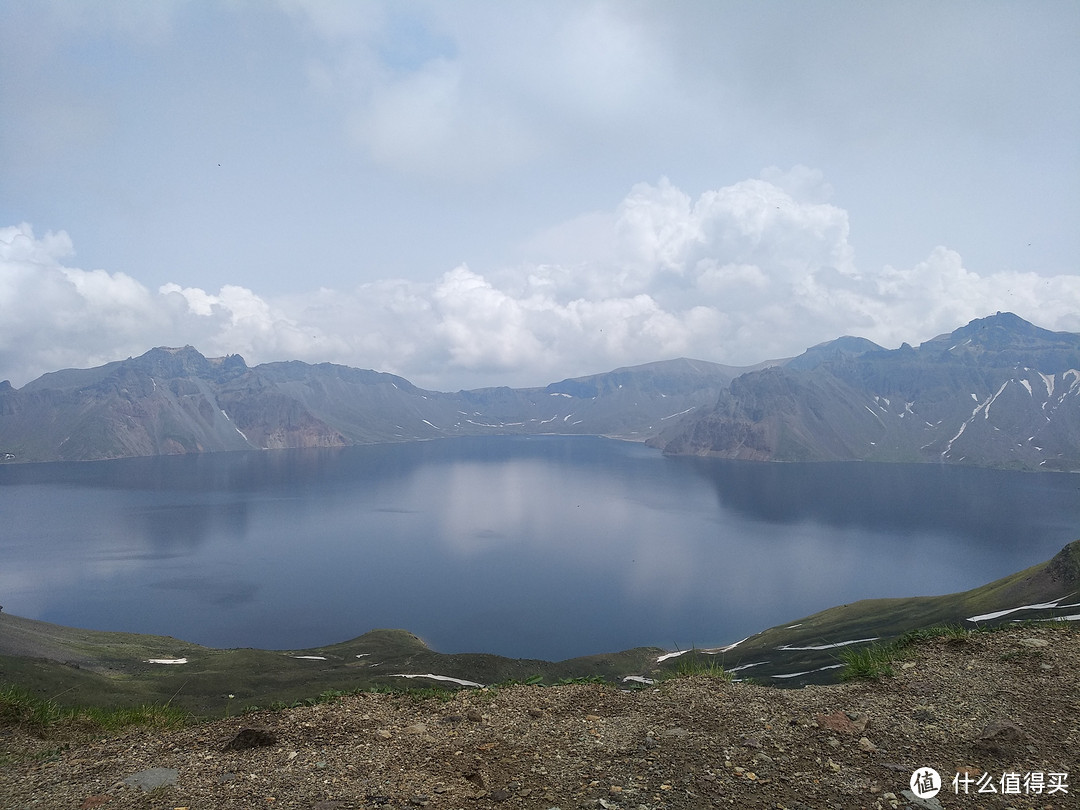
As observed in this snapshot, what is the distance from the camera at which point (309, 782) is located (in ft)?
24.1

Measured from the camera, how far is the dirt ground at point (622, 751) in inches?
261

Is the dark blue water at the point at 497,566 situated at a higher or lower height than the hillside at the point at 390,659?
lower

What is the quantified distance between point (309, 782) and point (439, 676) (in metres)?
40.8

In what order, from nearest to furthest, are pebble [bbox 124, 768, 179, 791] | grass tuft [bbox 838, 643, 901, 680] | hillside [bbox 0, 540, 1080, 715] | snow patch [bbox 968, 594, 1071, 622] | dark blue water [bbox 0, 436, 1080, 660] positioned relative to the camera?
pebble [bbox 124, 768, 179, 791]
grass tuft [bbox 838, 643, 901, 680]
hillside [bbox 0, 540, 1080, 715]
snow patch [bbox 968, 594, 1071, 622]
dark blue water [bbox 0, 436, 1080, 660]

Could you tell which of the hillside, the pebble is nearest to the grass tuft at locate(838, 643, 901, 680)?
the pebble

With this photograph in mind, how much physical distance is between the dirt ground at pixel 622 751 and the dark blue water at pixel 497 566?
69.3 meters

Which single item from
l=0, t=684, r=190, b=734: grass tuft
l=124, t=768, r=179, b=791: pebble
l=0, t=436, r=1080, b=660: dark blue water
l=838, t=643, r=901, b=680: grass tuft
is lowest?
l=0, t=436, r=1080, b=660: dark blue water

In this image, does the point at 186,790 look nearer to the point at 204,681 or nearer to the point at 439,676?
the point at 439,676

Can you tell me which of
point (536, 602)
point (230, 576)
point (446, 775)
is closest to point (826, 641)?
point (536, 602)

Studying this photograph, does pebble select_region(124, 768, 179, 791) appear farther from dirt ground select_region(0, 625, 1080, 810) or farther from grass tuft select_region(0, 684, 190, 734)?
grass tuft select_region(0, 684, 190, 734)

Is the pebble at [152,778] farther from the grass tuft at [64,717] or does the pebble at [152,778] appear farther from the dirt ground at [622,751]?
the grass tuft at [64,717]

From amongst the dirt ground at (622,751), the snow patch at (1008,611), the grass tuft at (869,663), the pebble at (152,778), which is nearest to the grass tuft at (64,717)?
the dirt ground at (622,751)

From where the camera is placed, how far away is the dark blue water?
83938 millimetres

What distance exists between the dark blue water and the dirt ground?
6934cm
